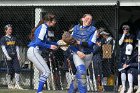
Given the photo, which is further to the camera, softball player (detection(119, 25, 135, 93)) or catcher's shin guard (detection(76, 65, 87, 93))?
softball player (detection(119, 25, 135, 93))

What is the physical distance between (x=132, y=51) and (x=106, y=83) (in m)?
1.27

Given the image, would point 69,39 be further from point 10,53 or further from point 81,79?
point 10,53

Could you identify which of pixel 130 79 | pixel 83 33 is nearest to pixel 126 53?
pixel 130 79

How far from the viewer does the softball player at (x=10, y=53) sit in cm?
1417

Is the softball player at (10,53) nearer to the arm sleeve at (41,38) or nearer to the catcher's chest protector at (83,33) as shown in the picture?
the arm sleeve at (41,38)

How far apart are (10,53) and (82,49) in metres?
4.27

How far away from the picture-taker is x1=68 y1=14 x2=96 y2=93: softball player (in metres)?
10.2

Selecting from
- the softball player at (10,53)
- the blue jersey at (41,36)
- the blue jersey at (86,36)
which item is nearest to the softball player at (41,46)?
the blue jersey at (41,36)

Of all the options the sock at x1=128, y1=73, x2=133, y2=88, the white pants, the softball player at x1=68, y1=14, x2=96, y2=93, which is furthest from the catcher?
the sock at x1=128, y1=73, x2=133, y2=88

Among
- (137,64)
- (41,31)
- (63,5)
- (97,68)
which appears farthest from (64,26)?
(41,31)

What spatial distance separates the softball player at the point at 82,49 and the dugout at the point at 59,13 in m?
3.15

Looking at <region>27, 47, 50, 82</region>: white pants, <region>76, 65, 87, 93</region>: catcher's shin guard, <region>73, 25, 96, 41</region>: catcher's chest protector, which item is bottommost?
<region>76, 65, 87, 93</region>: catcher's shin guard

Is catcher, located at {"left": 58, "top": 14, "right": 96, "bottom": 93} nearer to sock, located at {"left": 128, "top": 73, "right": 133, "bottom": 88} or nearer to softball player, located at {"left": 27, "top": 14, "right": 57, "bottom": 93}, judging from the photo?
softball player, located at {"left": 27, "top": 14, "right": 57, "bottom": 93}

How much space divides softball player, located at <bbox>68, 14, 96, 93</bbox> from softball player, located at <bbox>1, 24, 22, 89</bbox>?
12.9 ft
